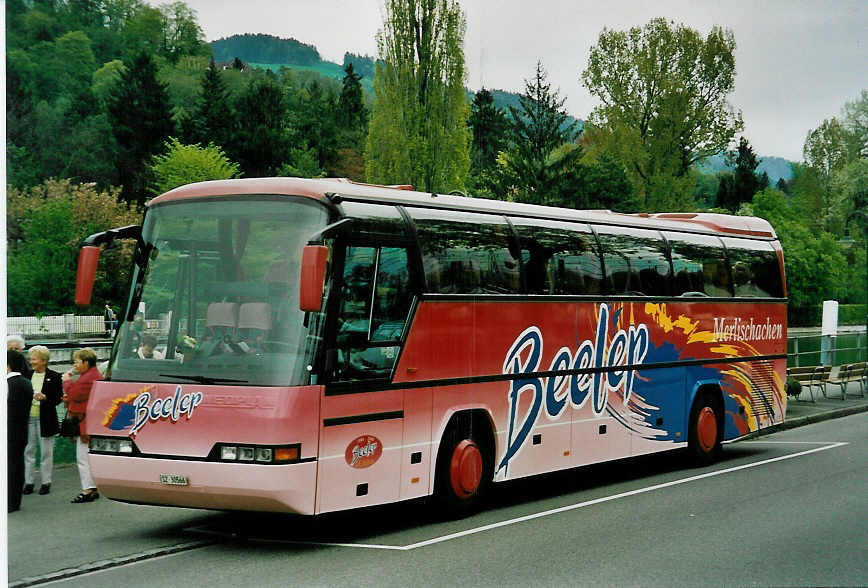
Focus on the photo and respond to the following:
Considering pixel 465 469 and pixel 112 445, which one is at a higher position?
pixel 112 445

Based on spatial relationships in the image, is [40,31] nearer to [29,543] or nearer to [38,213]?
[38,213]

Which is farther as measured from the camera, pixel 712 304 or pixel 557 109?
pixel 557 109

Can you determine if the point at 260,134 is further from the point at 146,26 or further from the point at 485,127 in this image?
the point at 146,26

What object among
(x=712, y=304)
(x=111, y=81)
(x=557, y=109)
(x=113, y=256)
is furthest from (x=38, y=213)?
(x=712, y=304)

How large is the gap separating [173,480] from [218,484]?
1.57 ft

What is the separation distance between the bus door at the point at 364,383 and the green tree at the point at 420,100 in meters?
42.2

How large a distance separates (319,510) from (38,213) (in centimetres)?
5371

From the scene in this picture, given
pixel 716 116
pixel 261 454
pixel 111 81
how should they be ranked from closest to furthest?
pixel 261 454 → pixel 716 116 → pixel 111 81

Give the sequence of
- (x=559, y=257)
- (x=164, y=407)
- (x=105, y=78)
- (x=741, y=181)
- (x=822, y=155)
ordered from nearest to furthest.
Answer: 1. (x=164, y=407)
2. (x=559, y=257)
3. (x=822, y=155)
4. (x=105, y=78)
5. (x=741, y=181)

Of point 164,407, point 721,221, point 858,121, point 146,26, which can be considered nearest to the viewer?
point 164,407

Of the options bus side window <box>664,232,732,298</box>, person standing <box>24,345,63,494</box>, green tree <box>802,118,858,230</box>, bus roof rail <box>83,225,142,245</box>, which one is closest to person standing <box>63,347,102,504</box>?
person standing <box>24,345,63,494</box>

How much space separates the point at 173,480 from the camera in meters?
10.3

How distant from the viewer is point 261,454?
10.0m

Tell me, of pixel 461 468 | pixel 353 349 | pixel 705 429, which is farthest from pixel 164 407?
pixel 705 429
